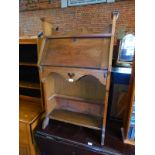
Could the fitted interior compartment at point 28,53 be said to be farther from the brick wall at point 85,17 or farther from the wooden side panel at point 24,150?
the wooden side panel at point 24,150

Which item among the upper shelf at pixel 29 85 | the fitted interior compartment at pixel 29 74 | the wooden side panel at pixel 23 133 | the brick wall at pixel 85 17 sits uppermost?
the brick wall at pixel 85 17

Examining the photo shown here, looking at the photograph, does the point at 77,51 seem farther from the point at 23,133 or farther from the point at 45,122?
the point at 23,133

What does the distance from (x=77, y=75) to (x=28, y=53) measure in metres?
1.15

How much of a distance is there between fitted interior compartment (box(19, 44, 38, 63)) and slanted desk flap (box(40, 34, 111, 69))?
0.65 metres

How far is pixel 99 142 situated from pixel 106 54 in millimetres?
873

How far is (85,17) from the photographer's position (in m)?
2.50

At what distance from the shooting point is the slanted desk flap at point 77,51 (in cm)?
110

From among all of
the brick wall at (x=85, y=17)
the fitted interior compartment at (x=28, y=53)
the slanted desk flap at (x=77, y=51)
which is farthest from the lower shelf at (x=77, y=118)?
the brick wall at (x=85, y=17)

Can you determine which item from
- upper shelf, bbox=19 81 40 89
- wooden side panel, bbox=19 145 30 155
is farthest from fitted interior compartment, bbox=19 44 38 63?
wooden side panel, bbox=19 145 30 155

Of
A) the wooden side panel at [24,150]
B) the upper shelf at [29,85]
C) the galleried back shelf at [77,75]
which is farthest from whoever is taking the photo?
the upper shelf at [29,85]

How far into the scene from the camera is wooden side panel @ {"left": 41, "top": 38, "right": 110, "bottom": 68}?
1098mm

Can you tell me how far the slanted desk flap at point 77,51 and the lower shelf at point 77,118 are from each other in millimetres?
644
